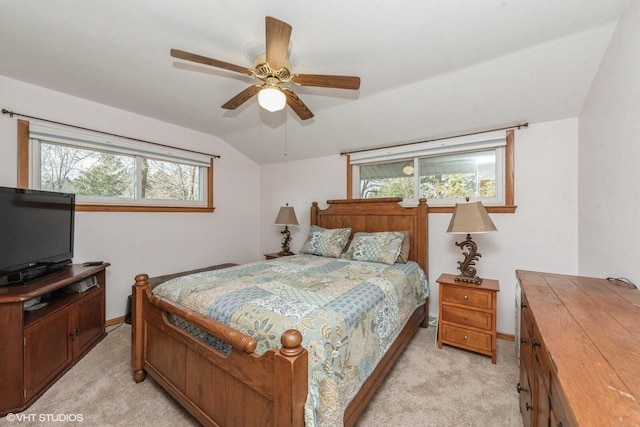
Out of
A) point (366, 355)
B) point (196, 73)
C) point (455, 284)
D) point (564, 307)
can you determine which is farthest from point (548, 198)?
point (196, 73)

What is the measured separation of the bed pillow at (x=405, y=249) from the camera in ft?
9.09

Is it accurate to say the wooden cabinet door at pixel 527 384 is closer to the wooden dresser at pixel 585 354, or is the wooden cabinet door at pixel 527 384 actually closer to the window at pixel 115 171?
the wooden dresser at pixel 585 354

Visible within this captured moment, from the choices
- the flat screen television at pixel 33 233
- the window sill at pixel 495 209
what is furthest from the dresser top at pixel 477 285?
the flat screen television at pixel 33 233

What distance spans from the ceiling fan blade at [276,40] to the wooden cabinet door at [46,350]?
7.60ft

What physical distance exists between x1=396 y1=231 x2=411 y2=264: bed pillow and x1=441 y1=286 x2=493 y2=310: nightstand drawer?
1.66 ft

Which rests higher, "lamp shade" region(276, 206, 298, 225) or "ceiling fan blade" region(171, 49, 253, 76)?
"ceiling fan blade" region(171, 49, 253, 76)

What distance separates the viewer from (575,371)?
2.12 ft

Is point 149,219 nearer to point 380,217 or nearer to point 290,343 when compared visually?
point 380,217

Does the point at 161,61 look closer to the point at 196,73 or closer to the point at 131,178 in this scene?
the point at 196,73

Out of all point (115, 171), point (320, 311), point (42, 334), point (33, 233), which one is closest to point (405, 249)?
point (320, 311)

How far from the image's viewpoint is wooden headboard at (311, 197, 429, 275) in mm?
2896

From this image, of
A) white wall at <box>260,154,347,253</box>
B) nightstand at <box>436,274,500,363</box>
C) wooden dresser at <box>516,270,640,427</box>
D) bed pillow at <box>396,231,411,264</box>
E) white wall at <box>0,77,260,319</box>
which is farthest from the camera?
white wall at <box>260,154,347,253</box>

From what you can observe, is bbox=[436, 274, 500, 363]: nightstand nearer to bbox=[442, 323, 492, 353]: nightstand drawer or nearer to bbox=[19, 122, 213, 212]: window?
bbox=[442, 323, 492, 353]: nightstand drawer

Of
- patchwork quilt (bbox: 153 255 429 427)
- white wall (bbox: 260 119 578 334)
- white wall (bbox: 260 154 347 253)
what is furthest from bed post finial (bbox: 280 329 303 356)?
white wall (bbox: 260 154 347 253)
